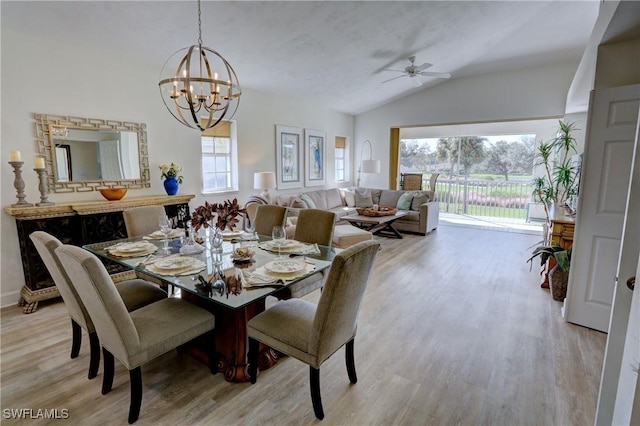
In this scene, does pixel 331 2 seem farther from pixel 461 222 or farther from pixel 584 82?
pixel 461 222

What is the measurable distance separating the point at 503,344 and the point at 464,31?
4250 mm

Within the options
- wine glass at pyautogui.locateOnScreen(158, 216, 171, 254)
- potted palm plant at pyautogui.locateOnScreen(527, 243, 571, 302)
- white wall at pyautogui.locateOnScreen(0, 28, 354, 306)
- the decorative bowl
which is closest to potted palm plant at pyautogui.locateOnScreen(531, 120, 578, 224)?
potted palm plant at pyautogui.locateOnScreen(527, 243, 571, 302)

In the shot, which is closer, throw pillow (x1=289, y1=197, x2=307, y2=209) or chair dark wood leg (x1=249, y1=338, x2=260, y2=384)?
chair dark wood leg (x1=249, y1=338, x2=260, y2=384)

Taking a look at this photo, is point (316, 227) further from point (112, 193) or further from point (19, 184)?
point (19, 184)

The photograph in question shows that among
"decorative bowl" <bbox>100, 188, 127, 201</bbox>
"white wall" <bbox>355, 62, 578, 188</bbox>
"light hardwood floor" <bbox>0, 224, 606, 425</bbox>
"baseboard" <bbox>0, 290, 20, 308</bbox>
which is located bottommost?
"light hardwood floor" <bbox>0, 224, 606, 425</bbox>

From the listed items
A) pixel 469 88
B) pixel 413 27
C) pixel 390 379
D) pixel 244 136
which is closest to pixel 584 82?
pixel 413 27

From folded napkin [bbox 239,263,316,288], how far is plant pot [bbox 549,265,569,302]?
2763 mm

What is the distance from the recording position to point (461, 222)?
7.79 metres

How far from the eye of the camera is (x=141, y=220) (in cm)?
312

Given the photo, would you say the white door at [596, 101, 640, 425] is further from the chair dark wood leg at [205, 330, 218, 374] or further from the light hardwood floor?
the chair dark wood leg at [205, 330, 218, 374]

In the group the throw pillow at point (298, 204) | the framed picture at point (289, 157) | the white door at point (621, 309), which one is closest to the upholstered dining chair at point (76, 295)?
the white door at point (621, 309)

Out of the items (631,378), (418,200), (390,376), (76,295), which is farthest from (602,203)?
(418,200)

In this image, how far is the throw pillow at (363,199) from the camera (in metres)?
7.21

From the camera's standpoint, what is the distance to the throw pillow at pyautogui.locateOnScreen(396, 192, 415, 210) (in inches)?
261
